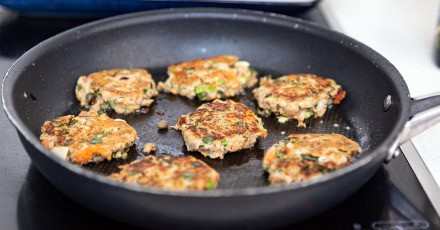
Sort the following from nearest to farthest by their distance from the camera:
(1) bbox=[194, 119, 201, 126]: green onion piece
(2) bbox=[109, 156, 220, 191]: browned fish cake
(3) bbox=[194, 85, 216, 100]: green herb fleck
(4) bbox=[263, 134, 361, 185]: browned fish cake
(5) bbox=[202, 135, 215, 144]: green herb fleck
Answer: (2) bbox=[109, 156, 220, 191]: browned fish cake, (4) bbox=[263, 134, 361, 185]: browned fish cake, (5) bbox=[202, 135, 215, 144]: green herb fleck, (1) bbox=[194, 119, 201, 126]: green onion piece, (3) bbox=[194, 85, 216, 100]: green herb fleck

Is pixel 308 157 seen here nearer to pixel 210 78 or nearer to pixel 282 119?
pixel 282 119

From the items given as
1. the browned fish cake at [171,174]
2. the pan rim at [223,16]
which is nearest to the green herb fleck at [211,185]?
the browned fish cake at [171,174]

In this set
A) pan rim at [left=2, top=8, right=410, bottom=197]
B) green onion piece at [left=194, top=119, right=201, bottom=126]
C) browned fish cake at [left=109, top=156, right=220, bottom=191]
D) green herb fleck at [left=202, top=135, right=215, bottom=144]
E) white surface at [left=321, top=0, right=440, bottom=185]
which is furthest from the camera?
white surface at [left=321, top=0, right=440, bottom=185]

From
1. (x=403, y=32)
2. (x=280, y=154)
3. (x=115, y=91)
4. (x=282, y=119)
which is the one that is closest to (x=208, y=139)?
→ (x=280, y=154)

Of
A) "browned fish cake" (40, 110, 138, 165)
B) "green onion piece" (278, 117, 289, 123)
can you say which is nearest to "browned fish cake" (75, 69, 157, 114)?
"browned fish cake" (40, 110, 138, 165)

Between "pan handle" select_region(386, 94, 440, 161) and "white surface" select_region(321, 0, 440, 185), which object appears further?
"white surface" select_region(321, 0, 440, 185)

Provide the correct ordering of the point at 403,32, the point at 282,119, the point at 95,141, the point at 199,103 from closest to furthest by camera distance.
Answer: the point at 95,141 → the point at 282,119 → the point at 199,103 → the point at 403,32

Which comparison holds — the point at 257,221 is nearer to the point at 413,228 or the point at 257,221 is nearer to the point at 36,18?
the point at 413,228

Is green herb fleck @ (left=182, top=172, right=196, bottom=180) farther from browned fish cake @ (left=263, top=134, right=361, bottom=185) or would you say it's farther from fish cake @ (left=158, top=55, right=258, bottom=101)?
fish cake @ (left=158, top=55, right=258, bottom=101)

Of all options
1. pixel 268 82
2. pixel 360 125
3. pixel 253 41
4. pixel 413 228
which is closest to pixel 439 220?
pixel 413 228
